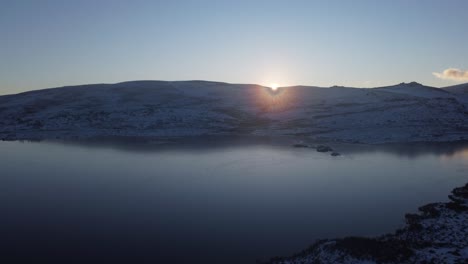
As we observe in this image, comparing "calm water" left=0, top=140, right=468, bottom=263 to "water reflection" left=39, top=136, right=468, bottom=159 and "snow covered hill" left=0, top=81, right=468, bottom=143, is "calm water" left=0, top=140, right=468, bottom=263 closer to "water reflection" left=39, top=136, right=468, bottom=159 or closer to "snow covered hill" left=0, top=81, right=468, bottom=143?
"water reflection" left=39, top=136, right=468, bottom=159

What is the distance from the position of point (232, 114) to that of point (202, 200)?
224 ft

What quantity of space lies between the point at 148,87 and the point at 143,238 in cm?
11913

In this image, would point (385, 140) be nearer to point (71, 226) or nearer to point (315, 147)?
point (315, 147)

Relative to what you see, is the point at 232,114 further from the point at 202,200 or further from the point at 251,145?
the point at 202,200

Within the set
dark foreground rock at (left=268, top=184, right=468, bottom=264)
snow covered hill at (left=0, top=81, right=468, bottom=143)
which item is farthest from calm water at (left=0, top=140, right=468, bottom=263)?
snow covered hill at (left=0, top=81, right=468, bottom=143)

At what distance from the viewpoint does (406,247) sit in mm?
17312

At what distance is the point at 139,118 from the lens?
84.9 meters

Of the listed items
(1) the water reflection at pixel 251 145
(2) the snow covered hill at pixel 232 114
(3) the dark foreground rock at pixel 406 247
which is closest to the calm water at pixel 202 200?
(3) the dark foreground rock at pixel 406 247

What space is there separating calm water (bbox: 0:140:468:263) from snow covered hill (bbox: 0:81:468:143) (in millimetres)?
22712

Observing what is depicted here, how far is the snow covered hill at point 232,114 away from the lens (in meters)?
71.3

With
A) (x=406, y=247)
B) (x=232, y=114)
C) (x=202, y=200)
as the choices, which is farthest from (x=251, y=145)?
(x=406, y=247)

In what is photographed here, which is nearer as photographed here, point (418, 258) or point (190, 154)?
point (418, 258)

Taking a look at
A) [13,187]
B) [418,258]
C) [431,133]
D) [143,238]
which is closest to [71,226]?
[143,238]

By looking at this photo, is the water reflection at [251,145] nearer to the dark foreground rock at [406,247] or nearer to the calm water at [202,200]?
the calm water at [202,200]
